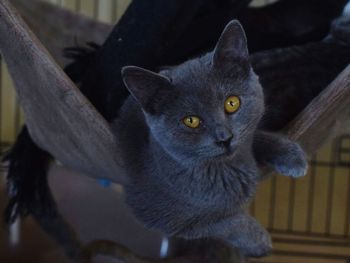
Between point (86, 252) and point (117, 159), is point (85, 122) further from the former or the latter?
point (86, 252)

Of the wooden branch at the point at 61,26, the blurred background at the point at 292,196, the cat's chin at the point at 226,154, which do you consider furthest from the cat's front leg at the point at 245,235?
the blurred background at the point at 292,196

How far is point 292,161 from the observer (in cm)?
74

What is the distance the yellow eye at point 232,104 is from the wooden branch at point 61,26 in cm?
60

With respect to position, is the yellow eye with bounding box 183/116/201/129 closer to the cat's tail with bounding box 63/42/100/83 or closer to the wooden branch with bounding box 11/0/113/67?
the cat's tail with bounding box 63/42/100/83

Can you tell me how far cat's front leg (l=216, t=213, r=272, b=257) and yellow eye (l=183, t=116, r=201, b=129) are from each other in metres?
0.19

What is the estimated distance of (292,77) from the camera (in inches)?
34.1

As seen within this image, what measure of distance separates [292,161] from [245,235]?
0.13 m

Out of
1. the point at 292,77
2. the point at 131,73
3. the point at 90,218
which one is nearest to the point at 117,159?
the point at 131,73

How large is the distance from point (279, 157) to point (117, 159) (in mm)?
236

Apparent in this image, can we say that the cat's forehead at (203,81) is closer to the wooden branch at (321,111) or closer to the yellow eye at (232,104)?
the yellow eye at (232,104)

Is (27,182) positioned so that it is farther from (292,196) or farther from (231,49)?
(292,196)

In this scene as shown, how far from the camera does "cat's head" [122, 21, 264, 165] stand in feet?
1.98

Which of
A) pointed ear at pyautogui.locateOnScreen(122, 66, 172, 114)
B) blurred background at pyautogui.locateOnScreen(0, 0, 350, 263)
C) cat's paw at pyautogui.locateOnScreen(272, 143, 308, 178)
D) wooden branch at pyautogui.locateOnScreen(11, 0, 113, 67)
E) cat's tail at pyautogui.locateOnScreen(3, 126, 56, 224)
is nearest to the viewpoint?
pointed ear at pyautogui.locateOnScreen(122, 66, 172, 114)

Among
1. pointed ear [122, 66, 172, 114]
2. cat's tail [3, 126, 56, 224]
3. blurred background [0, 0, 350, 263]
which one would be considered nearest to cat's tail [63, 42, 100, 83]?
cat's tail [3, 126, 56, 224]
